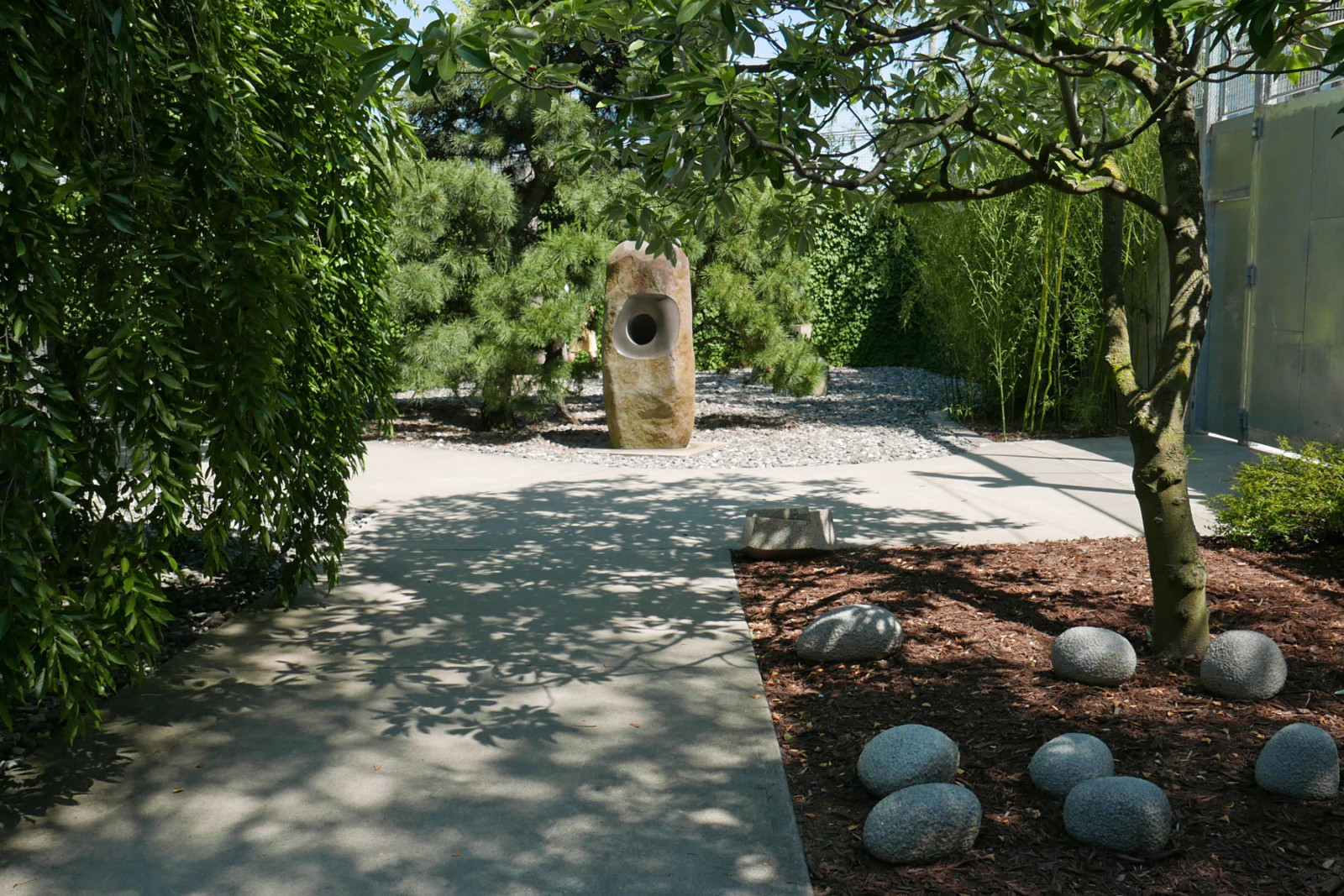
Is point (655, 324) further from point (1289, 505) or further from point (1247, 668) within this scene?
point (1247, 668)

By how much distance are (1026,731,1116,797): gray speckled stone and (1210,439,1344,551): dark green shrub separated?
9.37 ft

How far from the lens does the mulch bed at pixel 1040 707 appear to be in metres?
2.52

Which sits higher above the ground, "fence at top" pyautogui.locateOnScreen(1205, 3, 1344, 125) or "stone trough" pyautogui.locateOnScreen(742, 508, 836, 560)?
"fence at top" pyautogui.locateOnScreen(1205, 3, 1344, 125)

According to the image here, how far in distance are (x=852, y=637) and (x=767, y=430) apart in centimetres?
735

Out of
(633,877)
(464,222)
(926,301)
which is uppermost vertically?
(464,222)

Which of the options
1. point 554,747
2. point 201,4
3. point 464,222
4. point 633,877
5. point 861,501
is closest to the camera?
point 633,877

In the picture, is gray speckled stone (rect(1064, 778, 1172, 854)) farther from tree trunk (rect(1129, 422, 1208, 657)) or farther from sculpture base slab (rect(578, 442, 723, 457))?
sculpture base slab (rect(578, 442, 723, 457))

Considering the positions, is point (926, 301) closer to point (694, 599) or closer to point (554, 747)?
point (694, 599)

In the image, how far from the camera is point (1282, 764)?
2711mm

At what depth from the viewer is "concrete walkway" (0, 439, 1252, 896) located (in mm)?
2648

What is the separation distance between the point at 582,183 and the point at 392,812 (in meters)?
9.12

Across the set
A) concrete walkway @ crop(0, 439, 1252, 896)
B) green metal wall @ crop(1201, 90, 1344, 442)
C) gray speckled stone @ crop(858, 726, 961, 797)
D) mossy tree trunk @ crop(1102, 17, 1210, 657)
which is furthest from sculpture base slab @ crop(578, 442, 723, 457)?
gray speckled stone @ crop(858, 726, 961, 797)

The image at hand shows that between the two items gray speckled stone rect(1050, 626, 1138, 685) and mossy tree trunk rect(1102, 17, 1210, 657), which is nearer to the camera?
gray speckled stone rect(1050, 626, 1138, 685)

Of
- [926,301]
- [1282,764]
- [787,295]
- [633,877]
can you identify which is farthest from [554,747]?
[926,301]
